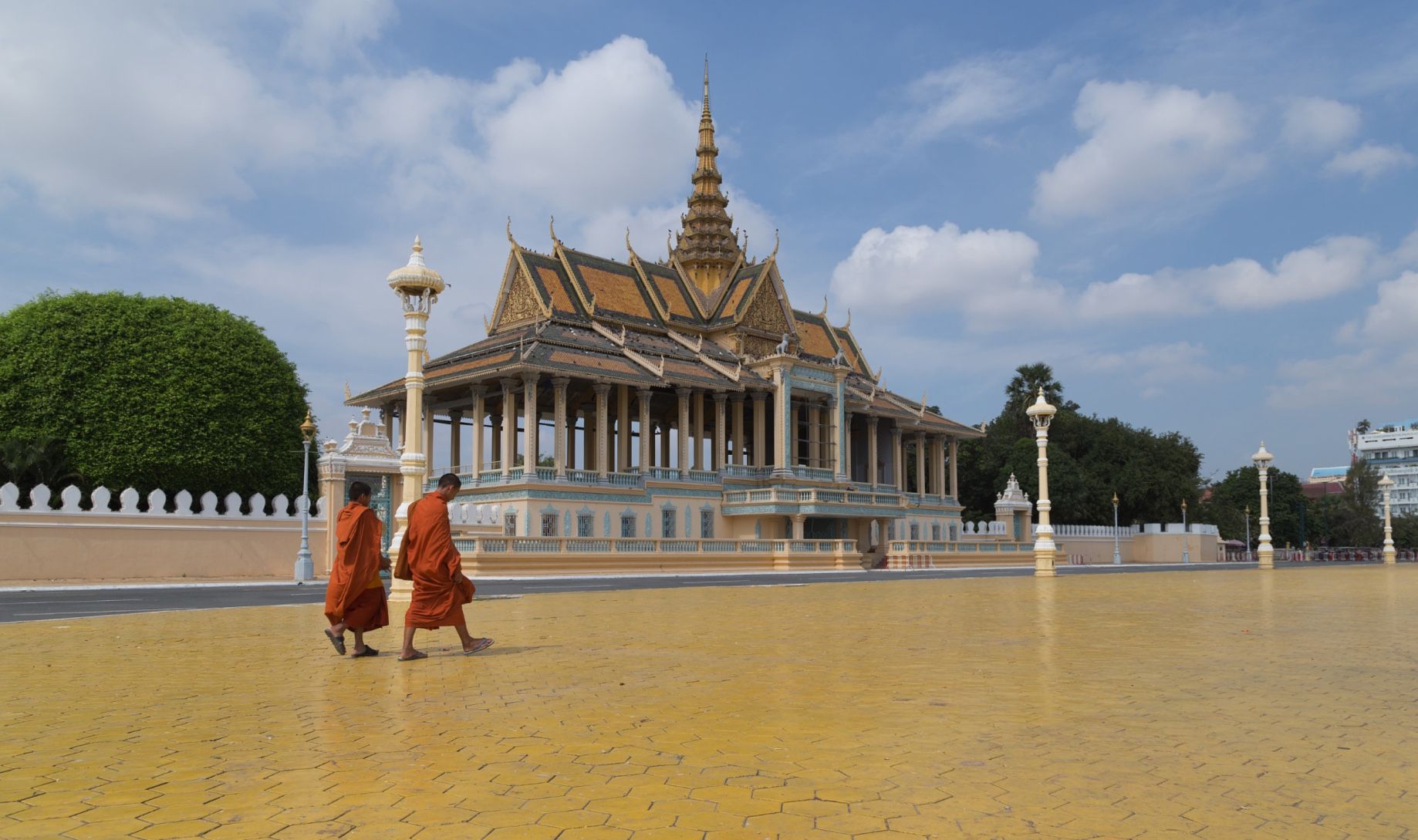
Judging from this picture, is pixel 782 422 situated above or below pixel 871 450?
above

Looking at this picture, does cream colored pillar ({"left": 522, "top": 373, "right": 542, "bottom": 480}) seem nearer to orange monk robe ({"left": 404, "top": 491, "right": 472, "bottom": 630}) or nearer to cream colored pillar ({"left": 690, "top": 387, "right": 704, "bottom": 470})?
cream colored pillar ({"left": 690, "top": 387, "right": 704, "bottom": 470})

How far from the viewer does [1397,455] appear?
154 metres

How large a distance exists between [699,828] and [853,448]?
184 feet

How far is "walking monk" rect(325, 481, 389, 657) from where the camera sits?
910cm

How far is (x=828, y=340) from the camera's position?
207ft

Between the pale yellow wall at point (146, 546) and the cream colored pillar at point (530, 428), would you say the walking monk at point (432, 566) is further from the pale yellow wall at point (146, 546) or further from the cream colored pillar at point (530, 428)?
the cream colored pillar at point (530, 428)

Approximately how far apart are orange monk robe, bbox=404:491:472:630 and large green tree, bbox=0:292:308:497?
2712 centimetres

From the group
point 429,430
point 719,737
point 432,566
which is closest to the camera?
point 719,737

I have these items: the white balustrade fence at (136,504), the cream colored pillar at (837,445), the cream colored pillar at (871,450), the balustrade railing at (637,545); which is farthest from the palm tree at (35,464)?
the cream colored pillar at (871,450)

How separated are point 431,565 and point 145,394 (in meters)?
28.0

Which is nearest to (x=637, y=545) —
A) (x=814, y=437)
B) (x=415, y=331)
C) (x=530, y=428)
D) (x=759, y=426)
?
(x=530, y=428)

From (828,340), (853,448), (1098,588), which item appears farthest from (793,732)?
(828,340)

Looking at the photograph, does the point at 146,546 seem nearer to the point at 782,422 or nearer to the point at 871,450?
the point at 782,422

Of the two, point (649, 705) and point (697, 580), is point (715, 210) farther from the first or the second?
point (649, 705)
